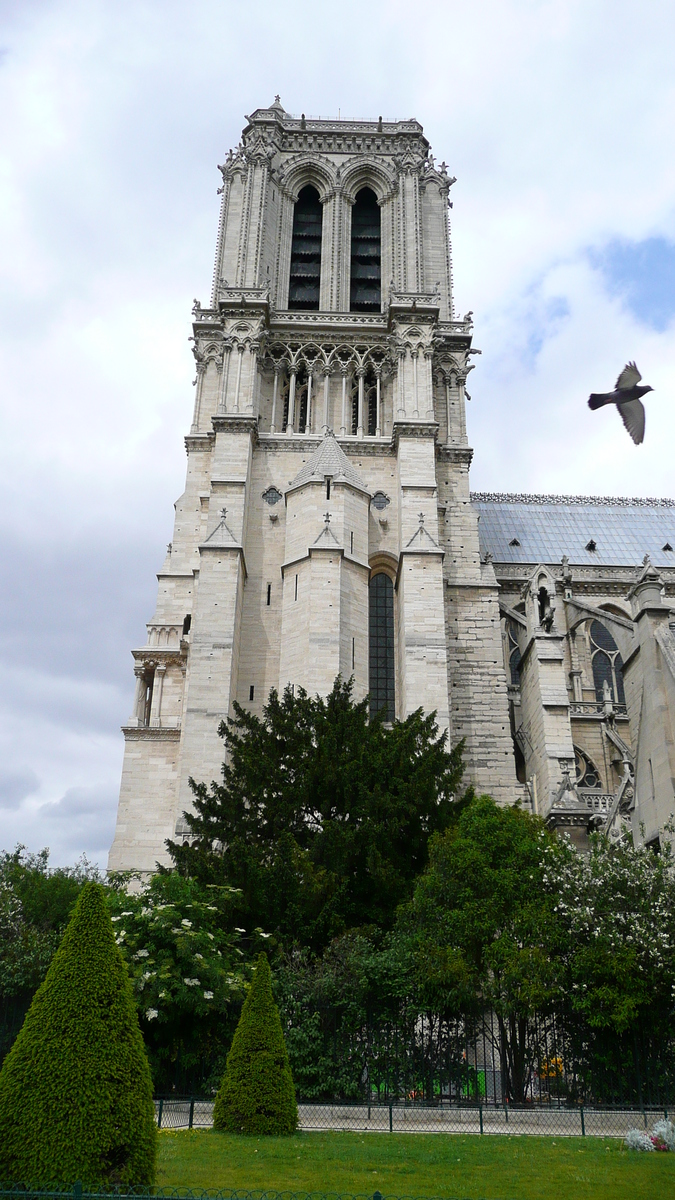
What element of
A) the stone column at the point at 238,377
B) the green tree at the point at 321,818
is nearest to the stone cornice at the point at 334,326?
the stone column at the point at 238,377

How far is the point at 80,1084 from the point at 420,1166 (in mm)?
5151

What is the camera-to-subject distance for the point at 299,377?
39.6 m

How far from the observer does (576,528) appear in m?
50.3

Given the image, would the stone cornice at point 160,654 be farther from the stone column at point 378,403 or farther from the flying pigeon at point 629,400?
the flying pigeon at point 629,400

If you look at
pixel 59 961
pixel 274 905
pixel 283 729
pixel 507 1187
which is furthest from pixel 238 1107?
pixel 283 729

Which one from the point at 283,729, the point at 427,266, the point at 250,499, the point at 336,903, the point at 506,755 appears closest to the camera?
the point at 336,903

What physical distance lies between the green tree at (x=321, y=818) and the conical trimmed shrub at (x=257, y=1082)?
596cm

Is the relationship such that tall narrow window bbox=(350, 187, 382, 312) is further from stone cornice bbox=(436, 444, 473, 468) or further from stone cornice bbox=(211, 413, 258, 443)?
stone cornice bbox=(211, 413, 258, 443)

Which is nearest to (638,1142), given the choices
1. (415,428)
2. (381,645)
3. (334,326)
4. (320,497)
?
(381,645)

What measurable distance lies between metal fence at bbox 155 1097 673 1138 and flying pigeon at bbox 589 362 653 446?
10.7m

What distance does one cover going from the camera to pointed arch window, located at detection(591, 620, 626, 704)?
132 ft

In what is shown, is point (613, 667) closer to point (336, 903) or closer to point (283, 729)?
point (283, 729)

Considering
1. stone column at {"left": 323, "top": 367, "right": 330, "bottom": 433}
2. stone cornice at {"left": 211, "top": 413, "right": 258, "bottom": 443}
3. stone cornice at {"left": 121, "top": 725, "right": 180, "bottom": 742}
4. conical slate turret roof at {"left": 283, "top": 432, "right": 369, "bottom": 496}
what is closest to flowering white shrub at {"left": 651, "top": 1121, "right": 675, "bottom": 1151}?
stone cornice at {"left": 121, "top": 725, "right": 180, "bottom": 742}

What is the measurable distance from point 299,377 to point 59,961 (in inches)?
1301
